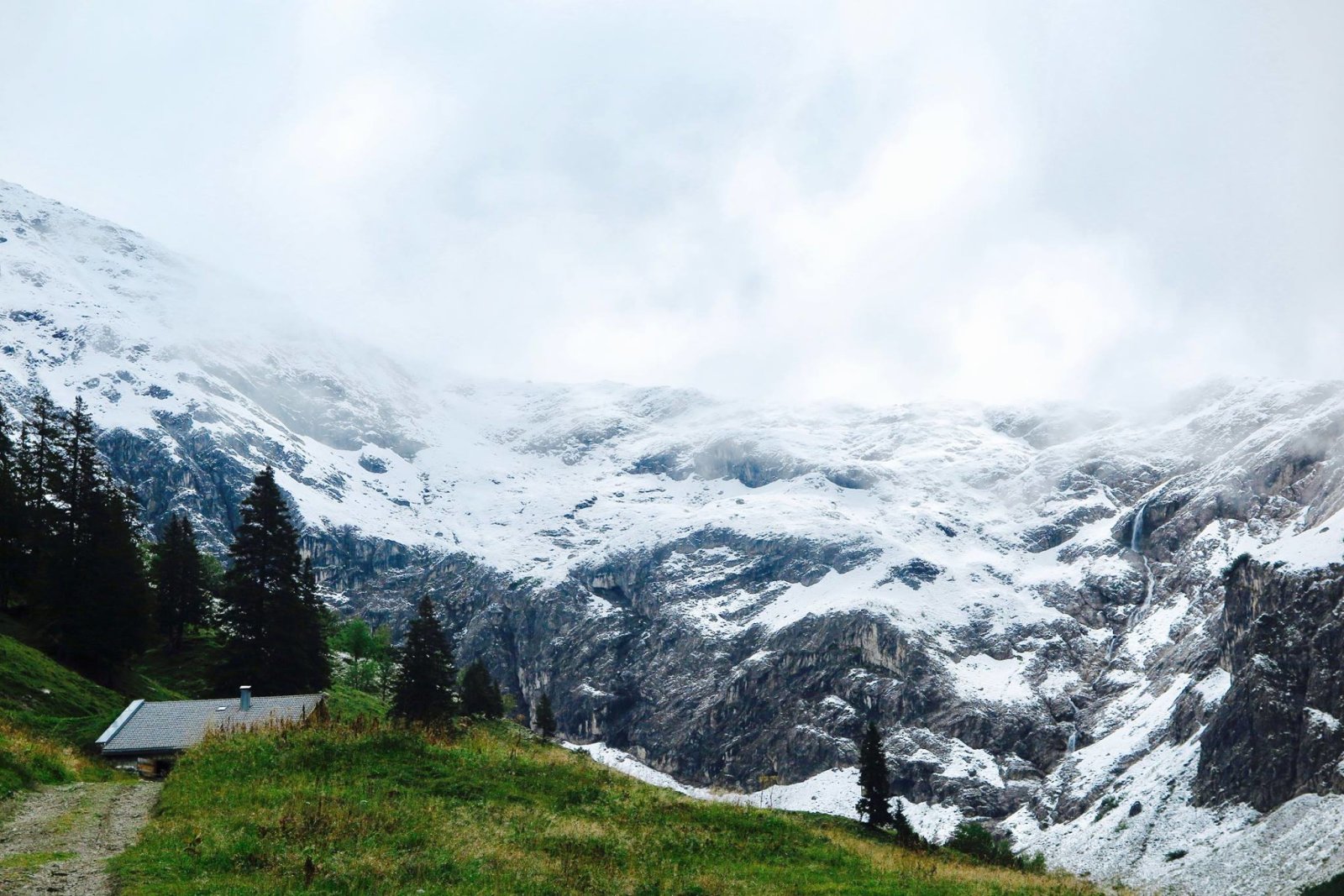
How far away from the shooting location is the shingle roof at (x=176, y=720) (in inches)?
1405

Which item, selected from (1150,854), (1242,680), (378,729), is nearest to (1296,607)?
(1242,680)

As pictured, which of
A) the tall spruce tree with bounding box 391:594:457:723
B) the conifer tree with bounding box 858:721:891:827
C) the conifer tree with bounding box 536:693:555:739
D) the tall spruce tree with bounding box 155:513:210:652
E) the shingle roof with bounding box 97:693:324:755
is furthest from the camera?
the conifer tree with bounding box 536:693:555:739

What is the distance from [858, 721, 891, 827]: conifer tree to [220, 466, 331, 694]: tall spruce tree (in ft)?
115

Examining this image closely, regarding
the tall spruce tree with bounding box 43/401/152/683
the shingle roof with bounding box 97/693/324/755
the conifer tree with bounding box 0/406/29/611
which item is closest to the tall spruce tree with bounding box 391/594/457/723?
the tall spruce tree with bounding box 43/401/152/683

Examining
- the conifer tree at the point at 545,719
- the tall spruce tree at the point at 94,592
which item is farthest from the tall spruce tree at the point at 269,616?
the conifer tree at the point at 545,719

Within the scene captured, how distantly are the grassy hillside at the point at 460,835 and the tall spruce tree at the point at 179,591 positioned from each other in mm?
50036

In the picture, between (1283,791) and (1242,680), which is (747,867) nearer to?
(1283,791)

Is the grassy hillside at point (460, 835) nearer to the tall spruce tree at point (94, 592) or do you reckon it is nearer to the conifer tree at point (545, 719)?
the tall spruce tree at point (94, 592)

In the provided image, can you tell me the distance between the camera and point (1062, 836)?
169875 mm

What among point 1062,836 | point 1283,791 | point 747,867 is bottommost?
point 1062,836

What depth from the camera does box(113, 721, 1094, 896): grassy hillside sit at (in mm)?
17734

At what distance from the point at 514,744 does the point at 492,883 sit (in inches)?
553

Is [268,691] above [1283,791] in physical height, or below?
above

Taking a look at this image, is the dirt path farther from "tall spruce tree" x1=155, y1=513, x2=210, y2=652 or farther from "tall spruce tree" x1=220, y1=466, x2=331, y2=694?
"tall spruce tree" x1=155, y1=513, x2=210, y2=652
